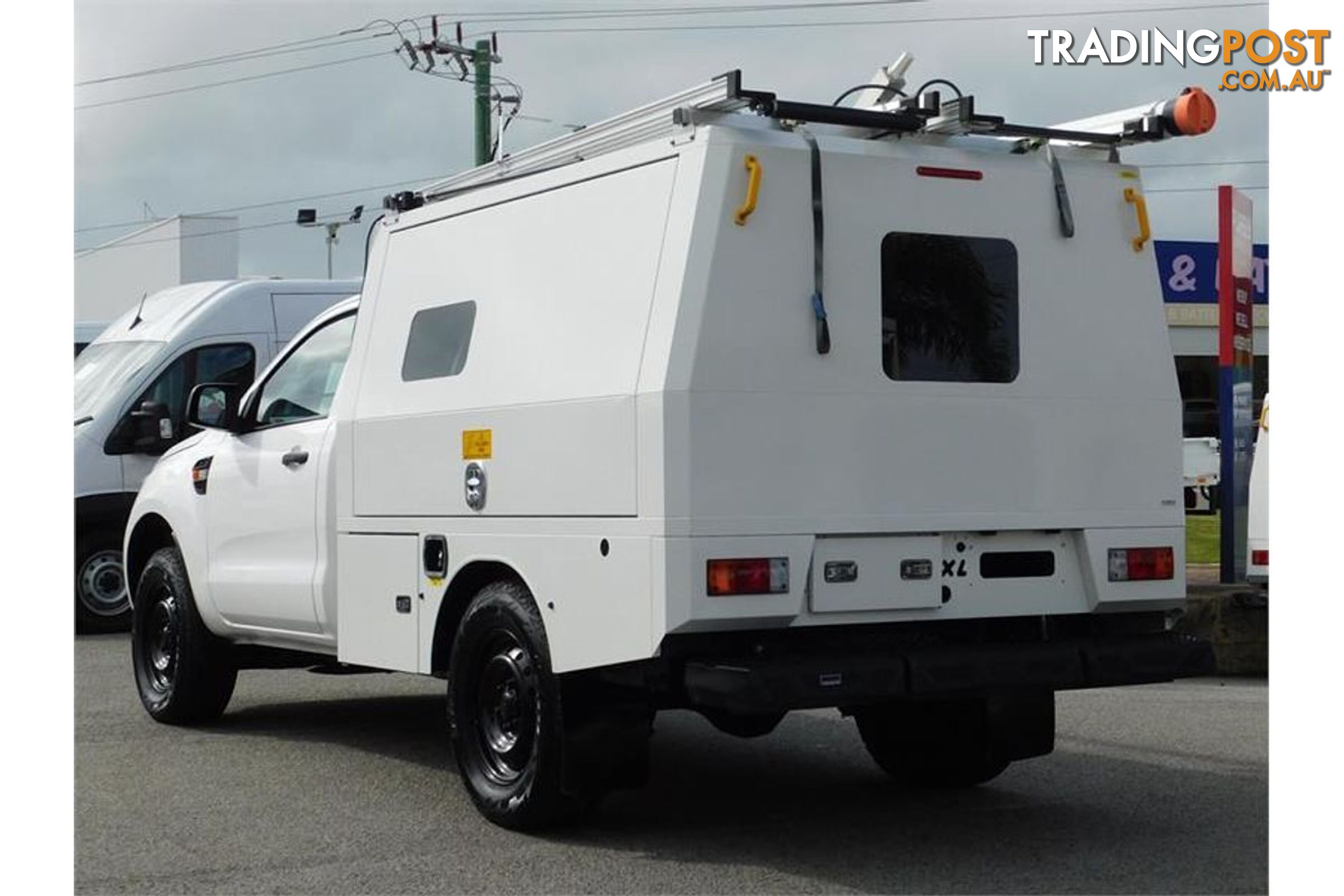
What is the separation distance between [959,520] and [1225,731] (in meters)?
3.72

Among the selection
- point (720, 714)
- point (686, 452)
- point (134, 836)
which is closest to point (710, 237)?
point (686, 452)

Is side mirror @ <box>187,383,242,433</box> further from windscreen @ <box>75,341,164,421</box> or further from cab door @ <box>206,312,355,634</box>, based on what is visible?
windscreen @ <box>75,341,164,421</box>

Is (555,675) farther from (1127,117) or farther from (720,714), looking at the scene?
(1127,117)

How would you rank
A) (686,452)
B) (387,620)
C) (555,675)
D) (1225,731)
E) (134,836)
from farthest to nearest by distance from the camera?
(1225,731) < (387,620) < (134,836) < (555,675) < (686,452)

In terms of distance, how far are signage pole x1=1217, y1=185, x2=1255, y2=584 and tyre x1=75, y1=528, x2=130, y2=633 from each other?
882 cm

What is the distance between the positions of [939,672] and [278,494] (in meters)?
3.92

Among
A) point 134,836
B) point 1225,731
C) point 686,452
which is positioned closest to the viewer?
point 686,452

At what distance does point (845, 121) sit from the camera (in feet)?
23.2

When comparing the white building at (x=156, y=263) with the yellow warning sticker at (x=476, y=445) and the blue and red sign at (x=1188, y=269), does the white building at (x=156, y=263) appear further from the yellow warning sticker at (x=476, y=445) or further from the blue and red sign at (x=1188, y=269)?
the yellow warning sticker at (x=476, y=445)

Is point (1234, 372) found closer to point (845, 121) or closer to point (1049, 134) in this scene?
point (1049, 134)

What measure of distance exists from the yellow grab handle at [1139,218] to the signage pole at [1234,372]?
763 centimetres

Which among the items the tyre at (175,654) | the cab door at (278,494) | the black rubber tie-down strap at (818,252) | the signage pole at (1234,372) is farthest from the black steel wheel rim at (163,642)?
the signage pole at (1234,372)

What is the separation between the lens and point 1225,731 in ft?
33.3

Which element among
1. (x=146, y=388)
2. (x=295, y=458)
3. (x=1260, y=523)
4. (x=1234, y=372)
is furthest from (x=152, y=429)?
(x=1234, y=372)
